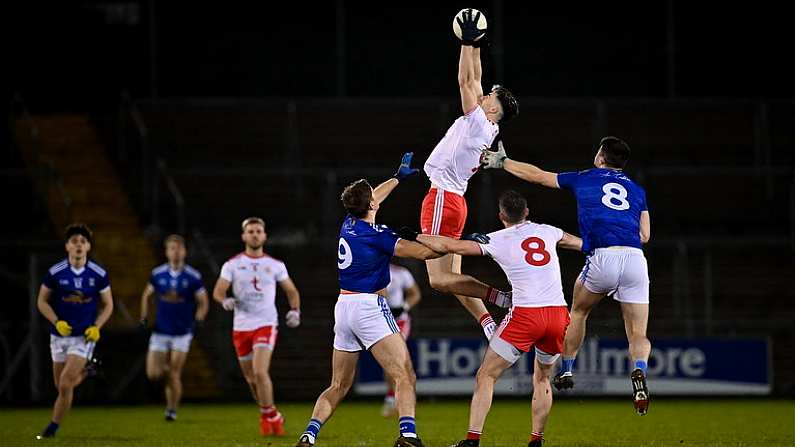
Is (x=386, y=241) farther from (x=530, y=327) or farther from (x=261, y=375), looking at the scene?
(x=261, y=375)

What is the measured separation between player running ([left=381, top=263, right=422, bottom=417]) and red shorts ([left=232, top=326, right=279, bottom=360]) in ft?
8.64

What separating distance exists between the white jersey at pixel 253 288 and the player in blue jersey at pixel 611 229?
457 centimetres

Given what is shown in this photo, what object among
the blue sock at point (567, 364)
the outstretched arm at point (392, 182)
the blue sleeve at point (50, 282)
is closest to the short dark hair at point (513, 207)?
the outstretched arm at point (392, 182)

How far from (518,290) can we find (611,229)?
1.31m

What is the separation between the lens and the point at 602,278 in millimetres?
11219

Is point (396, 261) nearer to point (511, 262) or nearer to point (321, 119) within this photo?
point (321, 119)

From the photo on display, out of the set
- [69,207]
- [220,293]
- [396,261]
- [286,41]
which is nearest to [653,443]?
[220,293]

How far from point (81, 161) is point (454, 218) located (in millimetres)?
16418

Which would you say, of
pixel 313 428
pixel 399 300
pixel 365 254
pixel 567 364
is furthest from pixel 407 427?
pixel 399 300

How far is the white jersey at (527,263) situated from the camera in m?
10.4

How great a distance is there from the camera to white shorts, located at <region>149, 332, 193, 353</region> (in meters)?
16.8

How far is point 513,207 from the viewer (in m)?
10.5

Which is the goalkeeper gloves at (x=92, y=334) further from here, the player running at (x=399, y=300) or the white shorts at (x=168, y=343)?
the player running at (x=399, y=300)

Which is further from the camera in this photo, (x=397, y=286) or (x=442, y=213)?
(x=397, y=286)
